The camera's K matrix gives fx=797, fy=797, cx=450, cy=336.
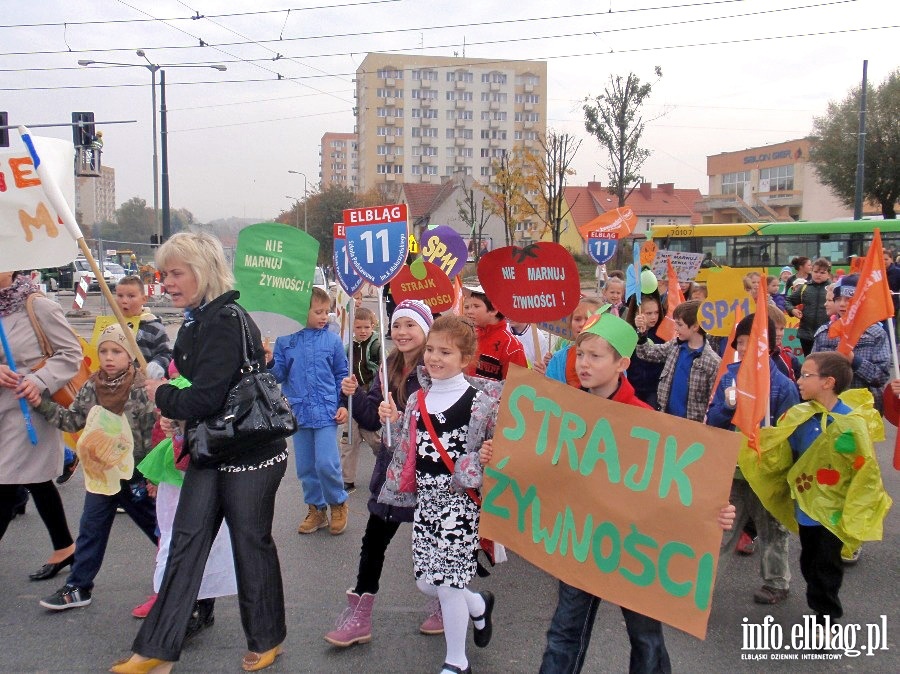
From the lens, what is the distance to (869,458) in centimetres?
374

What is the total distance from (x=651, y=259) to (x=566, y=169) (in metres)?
20.1

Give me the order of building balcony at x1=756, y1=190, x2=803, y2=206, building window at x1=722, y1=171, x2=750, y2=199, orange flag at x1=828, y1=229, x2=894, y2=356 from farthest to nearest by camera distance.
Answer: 1. building window at x1=722, y1=171, x2=750, y2=199
2. building balcony at x1=756, y1=190, x2=803, y2=206
3. orange flag at x1=828, y1=229, x2=894, y2=356

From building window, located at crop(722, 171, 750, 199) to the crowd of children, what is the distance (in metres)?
69.9

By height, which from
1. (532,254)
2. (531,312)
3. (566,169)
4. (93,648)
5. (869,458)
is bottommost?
(93,648)

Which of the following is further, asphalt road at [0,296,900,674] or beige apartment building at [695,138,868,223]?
beige apartment building at [695,138,868,223]

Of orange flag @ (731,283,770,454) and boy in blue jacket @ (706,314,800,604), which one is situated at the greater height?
orange flag @ (731,283,770,454)

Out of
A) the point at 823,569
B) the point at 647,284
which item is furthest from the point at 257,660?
the point at 647,284

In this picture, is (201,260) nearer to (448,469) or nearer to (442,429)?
(442,429)

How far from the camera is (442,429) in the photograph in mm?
3473

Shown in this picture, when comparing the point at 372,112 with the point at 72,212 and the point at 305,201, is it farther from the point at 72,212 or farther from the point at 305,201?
the point at 72,212

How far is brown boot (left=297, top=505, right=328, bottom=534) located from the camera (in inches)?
215

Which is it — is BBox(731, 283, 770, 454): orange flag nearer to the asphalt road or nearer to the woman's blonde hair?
the asphalt road

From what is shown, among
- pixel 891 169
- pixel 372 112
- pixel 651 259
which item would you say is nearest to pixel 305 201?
pixel 372 112

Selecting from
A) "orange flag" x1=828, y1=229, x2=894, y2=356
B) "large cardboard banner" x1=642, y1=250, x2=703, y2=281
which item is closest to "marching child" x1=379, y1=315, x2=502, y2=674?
"orange flag" x1=828, y1=229, x2=894, y2=356
